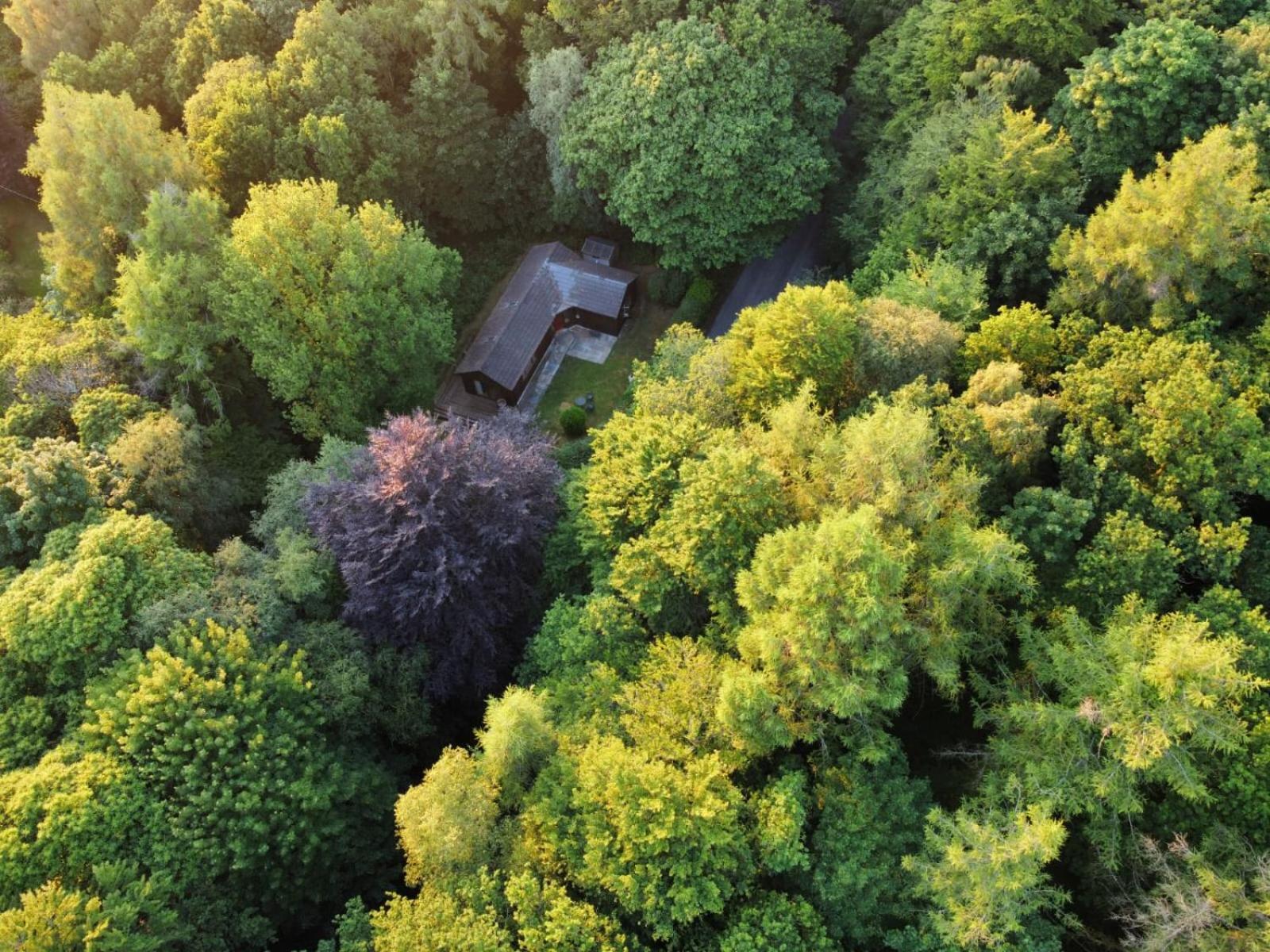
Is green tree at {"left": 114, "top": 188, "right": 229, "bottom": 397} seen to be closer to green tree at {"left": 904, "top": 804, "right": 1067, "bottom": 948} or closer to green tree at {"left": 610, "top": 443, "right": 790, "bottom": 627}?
green tree at {"left": 610, "top": 443, "right": 790, "bottom": 627}

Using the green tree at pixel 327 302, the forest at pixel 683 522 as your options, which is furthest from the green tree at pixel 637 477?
the green tree at pixel 327 302

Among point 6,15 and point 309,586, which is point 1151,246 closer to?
point 309,586

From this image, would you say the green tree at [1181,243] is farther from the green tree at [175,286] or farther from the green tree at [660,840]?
the green tree at [175,286]

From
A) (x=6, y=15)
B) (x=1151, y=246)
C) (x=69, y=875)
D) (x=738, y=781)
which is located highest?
(x=1151, y=246)

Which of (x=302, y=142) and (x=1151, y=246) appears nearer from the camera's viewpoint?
(x=1151, y=246)

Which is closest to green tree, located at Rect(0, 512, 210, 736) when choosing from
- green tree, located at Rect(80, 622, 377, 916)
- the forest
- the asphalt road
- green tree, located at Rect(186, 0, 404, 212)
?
the forest

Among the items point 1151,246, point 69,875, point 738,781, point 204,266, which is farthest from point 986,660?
point 204,266

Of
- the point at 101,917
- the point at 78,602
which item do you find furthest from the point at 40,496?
the point at 101,917

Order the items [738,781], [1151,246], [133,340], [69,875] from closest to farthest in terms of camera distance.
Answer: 1. [69,875]
2. [738,781]
3. [1151,246]
4. [133,340]
